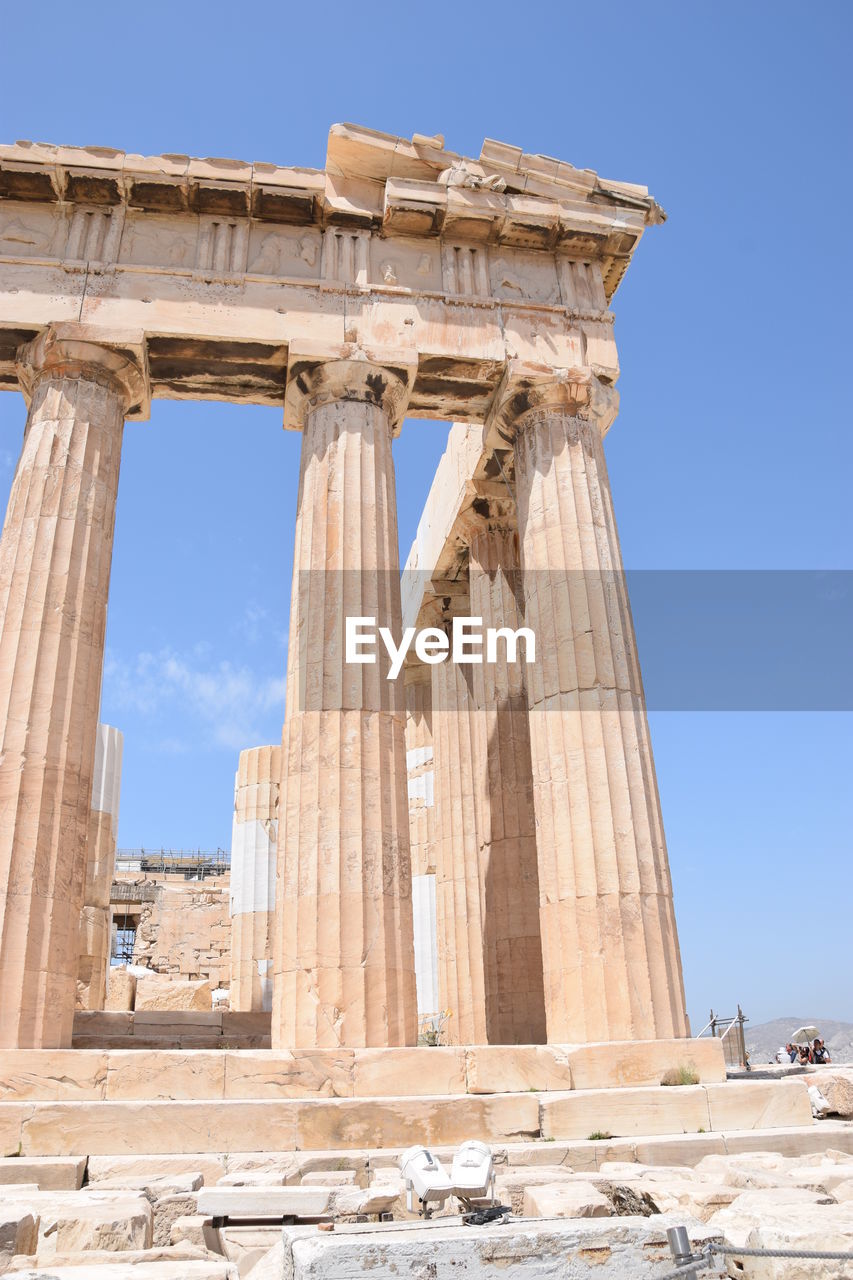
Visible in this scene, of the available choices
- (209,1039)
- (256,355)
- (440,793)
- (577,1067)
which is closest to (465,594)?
(440,793)

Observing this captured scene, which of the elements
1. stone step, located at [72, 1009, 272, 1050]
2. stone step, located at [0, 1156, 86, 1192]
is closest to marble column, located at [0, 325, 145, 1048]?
stone step, located at [0, 1156, 86, 1192]

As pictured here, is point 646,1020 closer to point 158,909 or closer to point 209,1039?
point 209,1039

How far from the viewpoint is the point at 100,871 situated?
21.4 m

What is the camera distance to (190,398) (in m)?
17.1

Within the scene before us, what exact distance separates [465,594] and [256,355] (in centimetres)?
831

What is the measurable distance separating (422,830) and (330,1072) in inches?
564

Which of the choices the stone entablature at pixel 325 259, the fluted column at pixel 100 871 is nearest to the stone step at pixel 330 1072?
the fluted column at pixel 100 871

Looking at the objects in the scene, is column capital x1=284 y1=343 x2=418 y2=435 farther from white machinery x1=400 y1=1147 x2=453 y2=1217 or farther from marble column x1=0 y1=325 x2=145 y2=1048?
white machinery x1=400 y1=1147 x2=453 y2=1217

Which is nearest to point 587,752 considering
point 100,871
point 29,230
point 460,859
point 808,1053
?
point 460,859

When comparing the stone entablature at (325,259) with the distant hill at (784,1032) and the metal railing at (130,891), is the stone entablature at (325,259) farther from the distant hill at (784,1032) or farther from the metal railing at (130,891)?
the distant hill at (784,1032)

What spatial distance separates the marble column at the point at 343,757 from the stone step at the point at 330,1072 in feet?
2.83

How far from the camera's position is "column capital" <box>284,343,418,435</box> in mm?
15750

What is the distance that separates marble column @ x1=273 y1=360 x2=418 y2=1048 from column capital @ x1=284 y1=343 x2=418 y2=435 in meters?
0.02

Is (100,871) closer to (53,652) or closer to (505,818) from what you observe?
(505,818)
